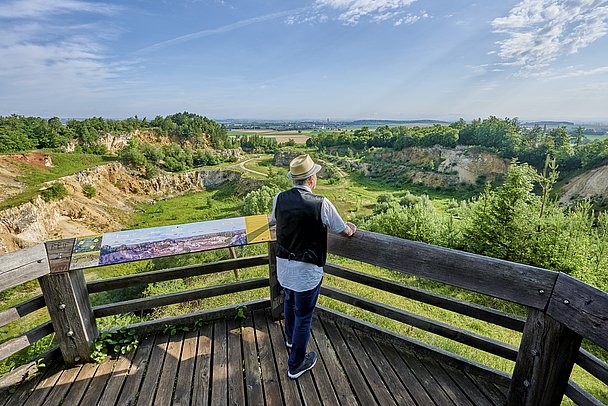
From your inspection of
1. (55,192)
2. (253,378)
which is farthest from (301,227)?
(55,192)

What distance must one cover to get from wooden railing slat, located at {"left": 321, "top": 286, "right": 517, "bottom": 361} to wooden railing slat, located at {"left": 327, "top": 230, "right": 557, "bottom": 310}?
2.35 feet

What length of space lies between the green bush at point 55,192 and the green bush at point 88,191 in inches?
211

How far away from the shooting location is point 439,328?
279cm

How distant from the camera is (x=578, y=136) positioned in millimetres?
59031

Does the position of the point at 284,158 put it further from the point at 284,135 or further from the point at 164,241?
the point at 164,241

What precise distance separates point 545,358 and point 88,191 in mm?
65614

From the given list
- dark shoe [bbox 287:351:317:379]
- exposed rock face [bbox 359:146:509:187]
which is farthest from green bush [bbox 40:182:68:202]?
exposed rock face [bbox 359:146:509:187]

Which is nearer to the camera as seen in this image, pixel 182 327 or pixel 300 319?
pixel 300 319

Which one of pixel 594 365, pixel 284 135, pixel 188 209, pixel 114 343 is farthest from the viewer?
pixel 284 135

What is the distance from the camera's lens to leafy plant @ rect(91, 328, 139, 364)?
291 cm

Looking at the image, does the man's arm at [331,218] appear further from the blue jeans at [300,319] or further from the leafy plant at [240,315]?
the leafy plant at [240,315]

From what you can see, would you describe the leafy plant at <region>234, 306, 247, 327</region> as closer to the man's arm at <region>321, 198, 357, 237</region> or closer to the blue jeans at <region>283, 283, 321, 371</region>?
the blue jeans at <region>283, 283, 321, 371</region>

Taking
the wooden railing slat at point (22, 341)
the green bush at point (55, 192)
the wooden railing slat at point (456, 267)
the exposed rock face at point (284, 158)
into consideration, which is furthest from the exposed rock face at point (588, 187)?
the exposed rock face at point (284, 158)

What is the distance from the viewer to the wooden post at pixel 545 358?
74.2 inches
